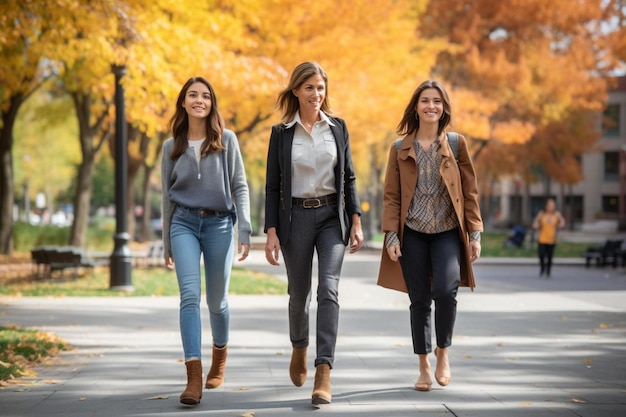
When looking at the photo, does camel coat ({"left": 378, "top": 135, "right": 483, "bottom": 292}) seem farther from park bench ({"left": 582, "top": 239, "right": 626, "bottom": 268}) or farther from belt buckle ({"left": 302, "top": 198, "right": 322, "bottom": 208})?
park bench ({"left": 582, "top": 239, "right": 626, "bottom": 268})

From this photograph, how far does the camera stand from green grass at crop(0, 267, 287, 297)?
53.3 ft

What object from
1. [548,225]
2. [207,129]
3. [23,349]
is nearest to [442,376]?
[207,129]

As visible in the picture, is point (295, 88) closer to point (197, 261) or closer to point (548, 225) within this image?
point (197, 261)

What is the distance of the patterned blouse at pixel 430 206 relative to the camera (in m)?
6.53

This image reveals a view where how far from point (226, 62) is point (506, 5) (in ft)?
66.8

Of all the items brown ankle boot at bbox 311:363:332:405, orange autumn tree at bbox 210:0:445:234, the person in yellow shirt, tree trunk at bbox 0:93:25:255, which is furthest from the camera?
tree trunk at bbox 0:93:25:255

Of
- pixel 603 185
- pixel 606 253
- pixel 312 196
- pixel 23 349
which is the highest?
pixel 603 185

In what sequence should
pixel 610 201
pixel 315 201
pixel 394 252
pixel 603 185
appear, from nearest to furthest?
pixel 315 201
pixel 394 252
pixel 603 185
pixel 610 201

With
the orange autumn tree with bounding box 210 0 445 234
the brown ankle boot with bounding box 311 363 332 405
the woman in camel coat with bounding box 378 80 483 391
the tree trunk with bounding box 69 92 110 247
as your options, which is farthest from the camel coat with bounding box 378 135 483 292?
the tree trunk with bounding box 69 92 110 247

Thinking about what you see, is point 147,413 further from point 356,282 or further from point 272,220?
point 356,282

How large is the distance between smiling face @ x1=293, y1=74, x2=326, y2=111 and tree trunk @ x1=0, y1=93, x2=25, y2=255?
20976 mm

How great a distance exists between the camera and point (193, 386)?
600 cm

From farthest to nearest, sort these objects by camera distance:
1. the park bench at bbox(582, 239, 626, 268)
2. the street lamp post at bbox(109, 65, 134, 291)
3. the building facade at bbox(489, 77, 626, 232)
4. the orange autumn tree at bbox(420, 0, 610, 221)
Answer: the building facade at bbox(489, 77, 626, 232), the orange autumn tree at bbox(420, 0, 610, 221), the park bench at bbox(582, 239, 626, 268), the street lamp post at bbox(109, 65, 134, 291)

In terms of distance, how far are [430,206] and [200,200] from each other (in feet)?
5.16
